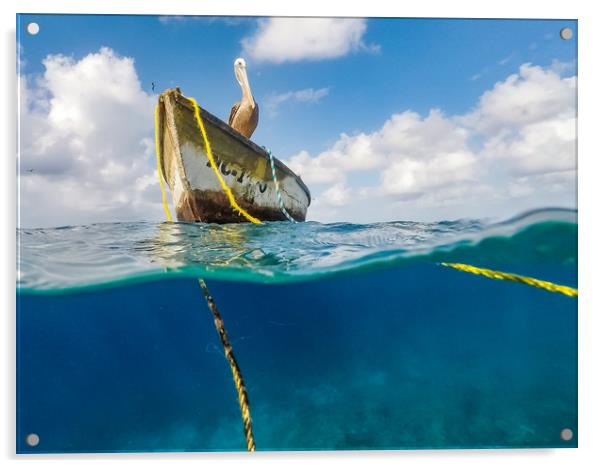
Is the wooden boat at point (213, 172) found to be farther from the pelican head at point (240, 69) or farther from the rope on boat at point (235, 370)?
the rope on boat at point (235, 370)

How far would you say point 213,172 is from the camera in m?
5.17

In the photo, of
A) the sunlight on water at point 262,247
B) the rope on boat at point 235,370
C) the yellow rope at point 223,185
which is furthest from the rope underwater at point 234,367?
the sunlight on water at point 262,247

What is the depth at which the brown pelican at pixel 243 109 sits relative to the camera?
3172mm

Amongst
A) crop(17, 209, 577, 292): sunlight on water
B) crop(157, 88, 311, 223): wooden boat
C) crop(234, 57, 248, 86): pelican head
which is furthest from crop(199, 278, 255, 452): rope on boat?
crop(234, 57, 248, 86): pelican head

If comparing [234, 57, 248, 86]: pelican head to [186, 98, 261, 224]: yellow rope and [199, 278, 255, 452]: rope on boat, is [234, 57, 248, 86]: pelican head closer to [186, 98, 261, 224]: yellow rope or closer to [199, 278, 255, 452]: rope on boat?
[186, 98, 261, 224]: yellow rope

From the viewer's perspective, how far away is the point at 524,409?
3.05 meters

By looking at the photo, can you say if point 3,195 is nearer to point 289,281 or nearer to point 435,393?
point 289,281

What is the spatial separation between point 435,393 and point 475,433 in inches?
28.3

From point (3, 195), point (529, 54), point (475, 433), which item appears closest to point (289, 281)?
Result: point (475, 433)

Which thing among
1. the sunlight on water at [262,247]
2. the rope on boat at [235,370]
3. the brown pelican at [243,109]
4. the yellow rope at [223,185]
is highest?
the brown pelican at [243,109]

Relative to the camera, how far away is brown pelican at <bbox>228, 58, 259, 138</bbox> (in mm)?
3172

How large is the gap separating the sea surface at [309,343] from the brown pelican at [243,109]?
1.70m

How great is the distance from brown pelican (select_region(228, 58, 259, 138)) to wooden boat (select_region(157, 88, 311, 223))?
18 cm
